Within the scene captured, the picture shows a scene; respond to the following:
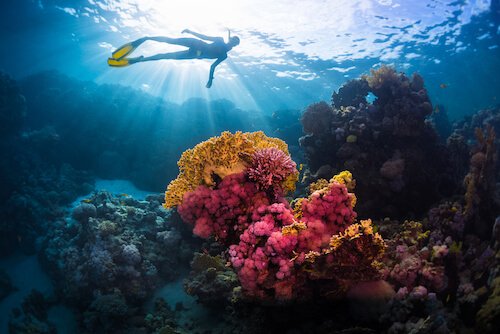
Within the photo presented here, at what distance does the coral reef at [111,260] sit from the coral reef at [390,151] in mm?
5684

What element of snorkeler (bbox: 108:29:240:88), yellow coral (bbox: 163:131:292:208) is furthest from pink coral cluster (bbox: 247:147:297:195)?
snorkeler (bbox: 108:29:240:88)

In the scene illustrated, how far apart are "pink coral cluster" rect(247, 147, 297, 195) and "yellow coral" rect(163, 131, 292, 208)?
146mm

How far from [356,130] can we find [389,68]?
8.28 feet

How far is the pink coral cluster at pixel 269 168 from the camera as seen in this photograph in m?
3.84

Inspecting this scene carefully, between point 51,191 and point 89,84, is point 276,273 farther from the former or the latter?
point 89,84

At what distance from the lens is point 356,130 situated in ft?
27.1

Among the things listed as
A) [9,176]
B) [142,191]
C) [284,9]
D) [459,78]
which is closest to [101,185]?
[142,191]

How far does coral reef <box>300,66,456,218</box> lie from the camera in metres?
7.99

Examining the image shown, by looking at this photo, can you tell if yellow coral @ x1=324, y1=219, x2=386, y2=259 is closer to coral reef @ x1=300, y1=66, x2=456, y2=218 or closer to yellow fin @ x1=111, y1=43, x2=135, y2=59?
coral reef @ x1=300, y1=66, x2=456, y2=218

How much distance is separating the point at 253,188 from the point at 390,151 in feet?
19.3

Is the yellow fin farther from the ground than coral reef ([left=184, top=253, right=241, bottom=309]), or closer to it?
farther from the ground

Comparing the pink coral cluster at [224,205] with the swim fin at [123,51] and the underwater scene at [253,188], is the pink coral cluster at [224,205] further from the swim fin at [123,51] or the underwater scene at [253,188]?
the swim fin at [123,51]

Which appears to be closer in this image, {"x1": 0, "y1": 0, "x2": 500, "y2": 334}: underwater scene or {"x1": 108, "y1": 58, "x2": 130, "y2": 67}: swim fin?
{"x1": 0, "y1": 0, "x2": 500, "y2": 334}: underwater scene

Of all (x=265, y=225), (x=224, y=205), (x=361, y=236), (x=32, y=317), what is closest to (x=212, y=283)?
(x=224, y=205)
